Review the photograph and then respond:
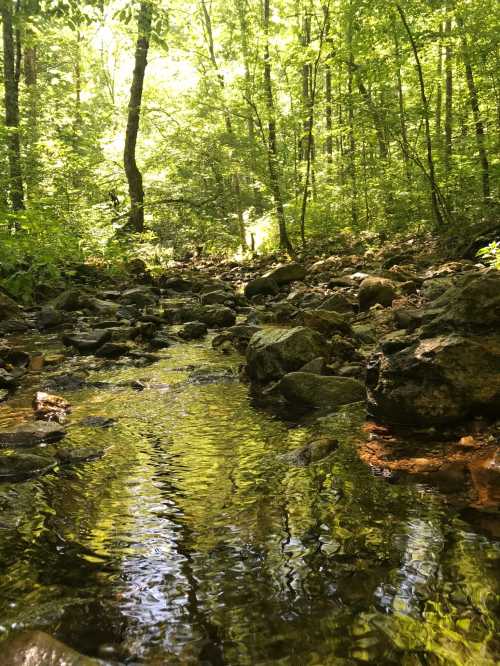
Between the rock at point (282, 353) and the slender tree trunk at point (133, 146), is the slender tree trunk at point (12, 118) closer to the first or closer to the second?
the slender tree trunk at point (133, 146)

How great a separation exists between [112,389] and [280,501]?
10.6 ft

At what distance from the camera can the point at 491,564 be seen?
2.28m

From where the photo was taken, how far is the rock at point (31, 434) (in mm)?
4051

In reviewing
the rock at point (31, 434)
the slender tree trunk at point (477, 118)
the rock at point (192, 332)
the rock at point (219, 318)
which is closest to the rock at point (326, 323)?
the rock at point (192, 332)

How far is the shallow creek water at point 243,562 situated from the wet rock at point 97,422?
1.94ft

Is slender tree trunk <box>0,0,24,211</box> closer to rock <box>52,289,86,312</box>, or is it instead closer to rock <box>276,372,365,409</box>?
rock <box>52,289,86,312</box>

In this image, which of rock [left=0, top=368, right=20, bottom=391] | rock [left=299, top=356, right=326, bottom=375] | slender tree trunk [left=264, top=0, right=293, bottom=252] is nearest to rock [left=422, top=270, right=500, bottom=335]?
rock [left=299, top=356, right=326, bottom=375]

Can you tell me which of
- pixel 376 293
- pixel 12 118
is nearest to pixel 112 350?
pixel 376 293

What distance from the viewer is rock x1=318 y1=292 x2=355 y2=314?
9125mm

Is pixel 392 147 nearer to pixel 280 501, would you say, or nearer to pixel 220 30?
pixel 220 30

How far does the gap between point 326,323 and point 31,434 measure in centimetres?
414

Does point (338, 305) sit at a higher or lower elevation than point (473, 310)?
lower

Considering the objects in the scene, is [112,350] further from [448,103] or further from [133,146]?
[448,103]

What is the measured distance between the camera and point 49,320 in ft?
31.6
